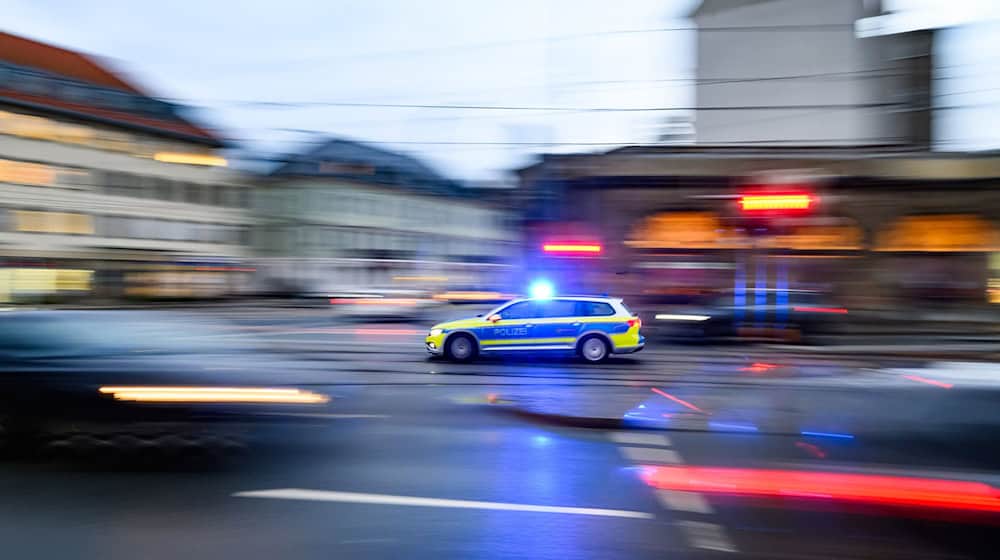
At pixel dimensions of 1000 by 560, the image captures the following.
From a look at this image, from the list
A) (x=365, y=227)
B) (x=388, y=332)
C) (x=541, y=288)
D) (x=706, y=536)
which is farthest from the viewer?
(x=365, y=227)

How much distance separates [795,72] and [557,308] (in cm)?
2369

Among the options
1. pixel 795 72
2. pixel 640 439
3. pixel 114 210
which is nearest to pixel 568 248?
pixel 795 72

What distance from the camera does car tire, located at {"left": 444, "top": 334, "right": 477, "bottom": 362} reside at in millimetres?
14445

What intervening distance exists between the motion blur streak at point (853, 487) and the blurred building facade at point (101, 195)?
31118 millimetres

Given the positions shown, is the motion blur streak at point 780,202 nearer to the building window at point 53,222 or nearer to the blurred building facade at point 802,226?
the blurred building facade at point 802,226

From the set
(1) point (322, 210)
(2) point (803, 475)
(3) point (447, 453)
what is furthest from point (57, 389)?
(1) point (322, 210)

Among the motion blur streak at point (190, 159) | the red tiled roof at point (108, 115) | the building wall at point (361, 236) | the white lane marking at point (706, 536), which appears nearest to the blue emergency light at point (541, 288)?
the building wall at point (361, 236)

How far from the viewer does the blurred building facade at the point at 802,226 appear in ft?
78.2

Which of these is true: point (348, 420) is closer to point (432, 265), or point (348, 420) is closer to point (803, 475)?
point (803, 475)

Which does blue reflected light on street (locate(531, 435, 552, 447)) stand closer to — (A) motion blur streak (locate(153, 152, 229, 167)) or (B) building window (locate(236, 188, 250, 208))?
(A) motion blur streak (locate(153, 152, 229, 167))

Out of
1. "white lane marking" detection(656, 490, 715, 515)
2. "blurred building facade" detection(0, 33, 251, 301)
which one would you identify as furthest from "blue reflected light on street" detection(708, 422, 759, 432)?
"blurred building facade" detection(0, 33, 251, 301)

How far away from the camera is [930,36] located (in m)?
26.3

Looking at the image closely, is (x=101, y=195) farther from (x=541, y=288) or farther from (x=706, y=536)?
(x=706, y=536)

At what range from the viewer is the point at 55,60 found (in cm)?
4544
